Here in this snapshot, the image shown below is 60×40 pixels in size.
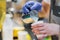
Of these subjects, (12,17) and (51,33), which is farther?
(12,17)

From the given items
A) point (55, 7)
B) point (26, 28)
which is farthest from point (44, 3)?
point (26, 28)

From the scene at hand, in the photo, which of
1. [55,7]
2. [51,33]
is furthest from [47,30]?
[55,7]

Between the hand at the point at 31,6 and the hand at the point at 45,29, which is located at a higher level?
the hand at the point at 31,6

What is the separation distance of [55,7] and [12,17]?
0.27 metres

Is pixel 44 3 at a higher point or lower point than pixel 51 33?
higher

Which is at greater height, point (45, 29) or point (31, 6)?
point (31, 6)

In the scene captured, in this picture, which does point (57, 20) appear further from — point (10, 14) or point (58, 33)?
point (10, 14)

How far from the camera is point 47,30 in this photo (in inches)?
30.6

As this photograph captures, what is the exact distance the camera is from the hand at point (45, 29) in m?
0.77

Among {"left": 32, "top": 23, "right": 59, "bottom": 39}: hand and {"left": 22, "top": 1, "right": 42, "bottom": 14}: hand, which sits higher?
Result: {"left": 22, "top": 1, "right": 42, "bottom": 14}: hand

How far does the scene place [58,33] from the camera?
2.53 ft

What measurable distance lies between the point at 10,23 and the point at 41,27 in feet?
0.63

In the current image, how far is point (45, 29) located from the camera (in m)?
0.78

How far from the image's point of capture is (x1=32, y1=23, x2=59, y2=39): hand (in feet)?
2.52
